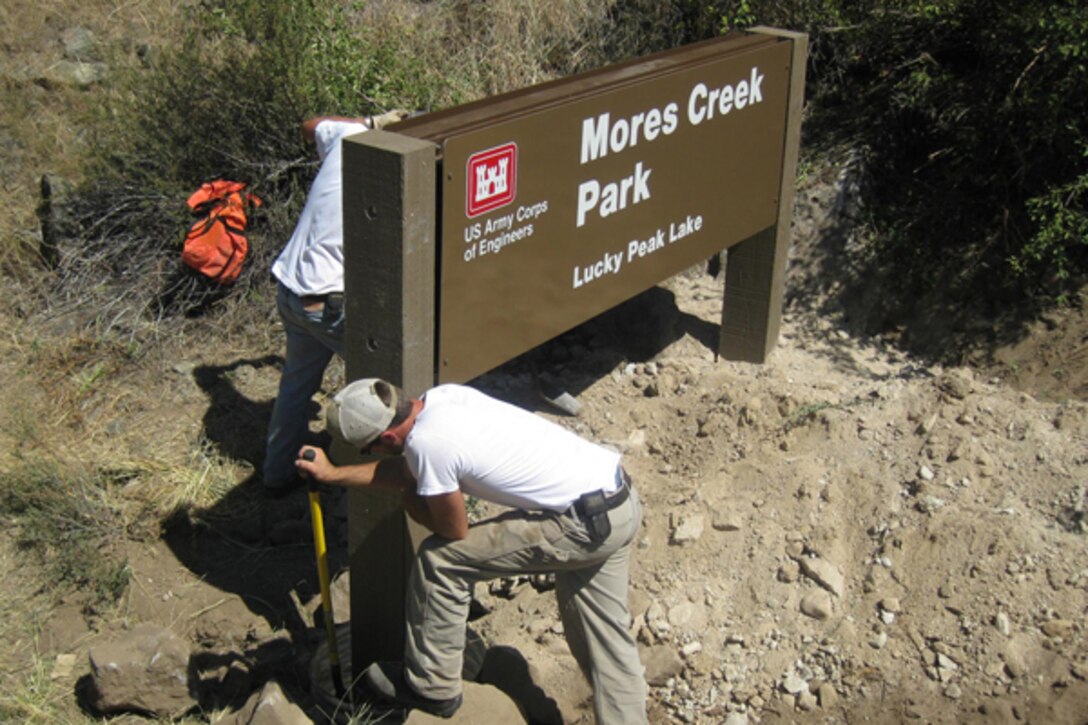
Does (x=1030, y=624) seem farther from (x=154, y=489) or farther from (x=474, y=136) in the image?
(x=154, y=489)

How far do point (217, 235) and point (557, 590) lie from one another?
3437mm

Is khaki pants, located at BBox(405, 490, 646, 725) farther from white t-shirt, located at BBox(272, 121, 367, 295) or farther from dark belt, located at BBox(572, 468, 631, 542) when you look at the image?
white t-shirt, located at BBox(272, 121, 367, 295)

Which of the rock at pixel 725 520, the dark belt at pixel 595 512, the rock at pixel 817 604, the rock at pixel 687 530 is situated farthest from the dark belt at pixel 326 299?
the rock at pixel 817 604

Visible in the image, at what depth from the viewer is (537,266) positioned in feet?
15.2

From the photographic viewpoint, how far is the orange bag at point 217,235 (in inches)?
261

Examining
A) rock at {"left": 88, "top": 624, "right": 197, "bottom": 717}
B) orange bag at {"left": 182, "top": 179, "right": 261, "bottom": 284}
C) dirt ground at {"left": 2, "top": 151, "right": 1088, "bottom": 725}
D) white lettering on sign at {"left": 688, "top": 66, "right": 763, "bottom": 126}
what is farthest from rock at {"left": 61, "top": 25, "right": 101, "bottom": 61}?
rock at {"left": 88, "top": 624, "right": 197, "bottom": 717}

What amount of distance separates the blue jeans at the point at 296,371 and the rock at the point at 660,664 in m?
1.82

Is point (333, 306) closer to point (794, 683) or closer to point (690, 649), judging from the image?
point (690, 649)

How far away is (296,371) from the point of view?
544 cm

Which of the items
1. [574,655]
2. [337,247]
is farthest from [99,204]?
[574,655]

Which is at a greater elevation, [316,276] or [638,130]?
[638,130]

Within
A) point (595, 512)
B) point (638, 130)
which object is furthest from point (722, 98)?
point (595, 512)

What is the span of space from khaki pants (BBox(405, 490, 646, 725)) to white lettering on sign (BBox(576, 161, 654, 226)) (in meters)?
1.32

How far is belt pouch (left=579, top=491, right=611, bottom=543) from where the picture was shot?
3920 mm
